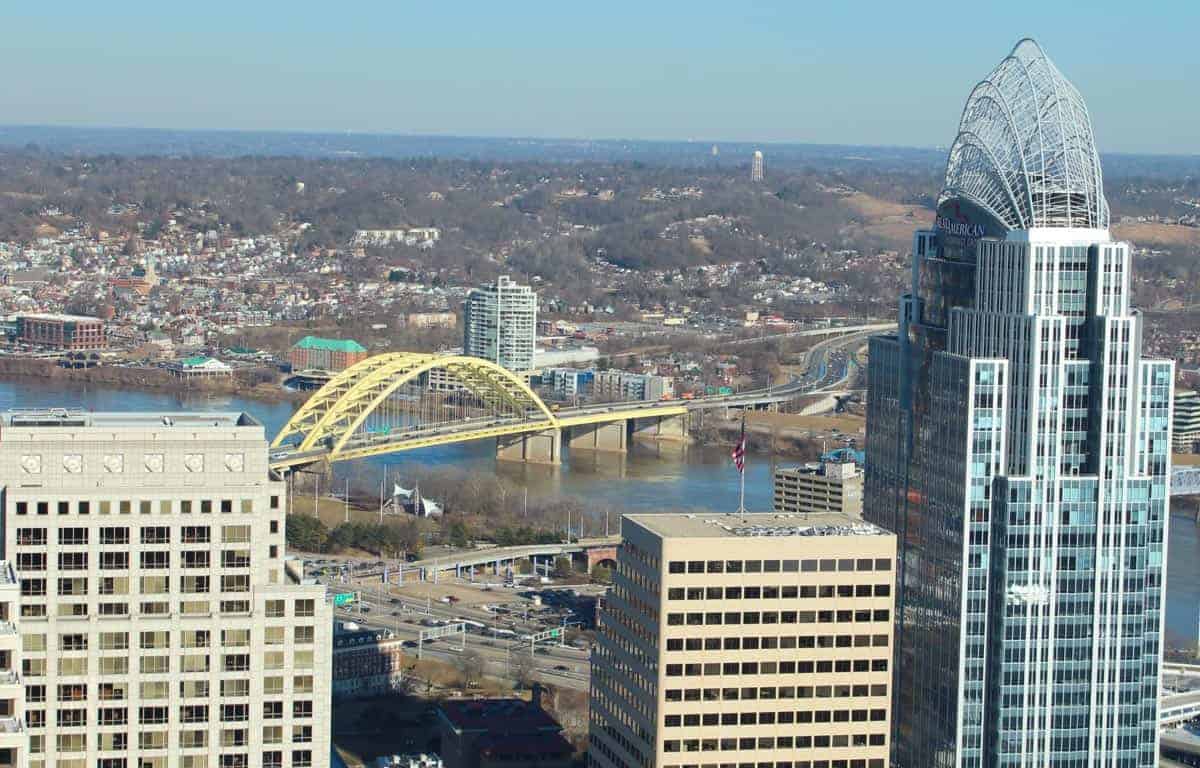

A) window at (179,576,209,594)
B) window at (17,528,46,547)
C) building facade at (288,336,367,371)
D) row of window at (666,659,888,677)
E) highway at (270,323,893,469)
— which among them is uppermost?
window at (17,528,46,547)

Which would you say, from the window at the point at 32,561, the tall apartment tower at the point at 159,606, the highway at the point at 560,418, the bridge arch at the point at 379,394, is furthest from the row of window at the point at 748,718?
the bridge arch at the point at 379,394

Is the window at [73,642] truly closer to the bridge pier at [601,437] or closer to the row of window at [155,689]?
the row of window at [155,689]

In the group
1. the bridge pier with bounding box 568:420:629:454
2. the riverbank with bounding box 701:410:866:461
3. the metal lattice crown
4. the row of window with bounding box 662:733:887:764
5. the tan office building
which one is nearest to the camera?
the row of window with bounding box 662:733:887:764

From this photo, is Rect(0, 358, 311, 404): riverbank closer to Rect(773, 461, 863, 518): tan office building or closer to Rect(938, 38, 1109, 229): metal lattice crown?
Rect(773, 461, 863, 518): tan office building

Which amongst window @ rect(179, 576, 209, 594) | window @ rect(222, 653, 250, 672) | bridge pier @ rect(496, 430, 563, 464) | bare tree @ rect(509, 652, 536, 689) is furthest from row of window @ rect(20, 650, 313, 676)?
bridge pier @ rect(496, 430, 563, 464)

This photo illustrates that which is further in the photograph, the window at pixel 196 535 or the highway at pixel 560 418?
the highway at pixel 560 418

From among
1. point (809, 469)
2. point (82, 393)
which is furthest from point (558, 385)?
point (809, 469)

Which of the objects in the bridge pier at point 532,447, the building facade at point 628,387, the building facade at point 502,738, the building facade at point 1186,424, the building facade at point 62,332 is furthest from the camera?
the building facade at point 62,332
